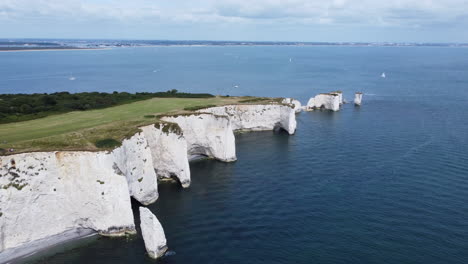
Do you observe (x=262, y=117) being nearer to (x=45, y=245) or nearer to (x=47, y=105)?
(x=47, y=105)

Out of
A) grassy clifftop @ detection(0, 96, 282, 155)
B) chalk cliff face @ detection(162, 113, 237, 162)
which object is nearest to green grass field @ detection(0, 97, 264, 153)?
grassy clifftop @ detection(0, 96, 282, 155)

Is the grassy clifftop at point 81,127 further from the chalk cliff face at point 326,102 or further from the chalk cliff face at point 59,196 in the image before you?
the chalk cliff face at point 326,102

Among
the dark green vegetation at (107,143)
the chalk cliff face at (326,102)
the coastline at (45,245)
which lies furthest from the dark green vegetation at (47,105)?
the chalk cliff face at (326,102)

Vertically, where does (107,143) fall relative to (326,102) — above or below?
above

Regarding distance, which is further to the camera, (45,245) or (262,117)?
(262,117)

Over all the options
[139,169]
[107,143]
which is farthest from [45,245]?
[139,169]

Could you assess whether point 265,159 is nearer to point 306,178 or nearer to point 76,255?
point 306,178
